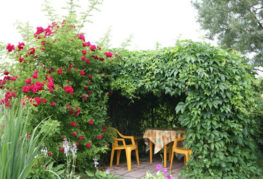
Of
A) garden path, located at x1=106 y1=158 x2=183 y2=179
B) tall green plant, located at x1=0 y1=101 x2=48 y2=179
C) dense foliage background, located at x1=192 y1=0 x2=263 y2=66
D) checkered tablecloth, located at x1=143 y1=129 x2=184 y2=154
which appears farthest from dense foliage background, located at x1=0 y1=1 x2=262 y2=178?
dense foliage background, located at x1=192 y1=0 x2=263 y2=66

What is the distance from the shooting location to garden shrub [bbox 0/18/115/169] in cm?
397

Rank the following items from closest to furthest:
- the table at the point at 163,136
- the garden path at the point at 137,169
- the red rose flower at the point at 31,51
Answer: the red rose flower at the point at 31,51, the garden path at the point at 137,169, the table at the point at 163,136

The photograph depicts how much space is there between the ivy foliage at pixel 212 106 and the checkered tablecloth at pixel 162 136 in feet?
3.19

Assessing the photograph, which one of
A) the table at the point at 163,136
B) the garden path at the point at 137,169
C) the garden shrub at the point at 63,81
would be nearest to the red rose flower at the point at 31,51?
the garden shrub at the point at 63,81

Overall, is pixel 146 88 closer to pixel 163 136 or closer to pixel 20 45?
pixel 163 136

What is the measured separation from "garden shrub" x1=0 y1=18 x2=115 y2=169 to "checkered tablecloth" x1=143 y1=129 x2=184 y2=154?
1.25 meters

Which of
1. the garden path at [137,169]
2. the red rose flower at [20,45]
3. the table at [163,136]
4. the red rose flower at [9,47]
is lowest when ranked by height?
the garden path at [137,169]

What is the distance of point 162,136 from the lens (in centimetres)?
538

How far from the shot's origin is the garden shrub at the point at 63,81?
3.97 metres

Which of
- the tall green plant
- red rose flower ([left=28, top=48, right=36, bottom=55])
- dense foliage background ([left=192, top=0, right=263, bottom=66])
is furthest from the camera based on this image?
dense foliage background ([left=192, top=0, right=263, bottom=66])

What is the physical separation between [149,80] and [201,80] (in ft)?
3.01

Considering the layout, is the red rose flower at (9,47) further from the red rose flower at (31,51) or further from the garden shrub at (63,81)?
the red rose flower at (31,51)

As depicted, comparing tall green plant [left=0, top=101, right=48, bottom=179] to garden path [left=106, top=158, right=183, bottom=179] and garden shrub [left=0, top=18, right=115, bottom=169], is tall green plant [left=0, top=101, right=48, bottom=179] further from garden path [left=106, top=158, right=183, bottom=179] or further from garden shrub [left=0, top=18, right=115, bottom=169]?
garden path [left=106, top=158, right=183, bottom=179]

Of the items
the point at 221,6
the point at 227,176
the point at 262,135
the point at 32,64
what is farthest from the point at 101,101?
the point at 221,6
